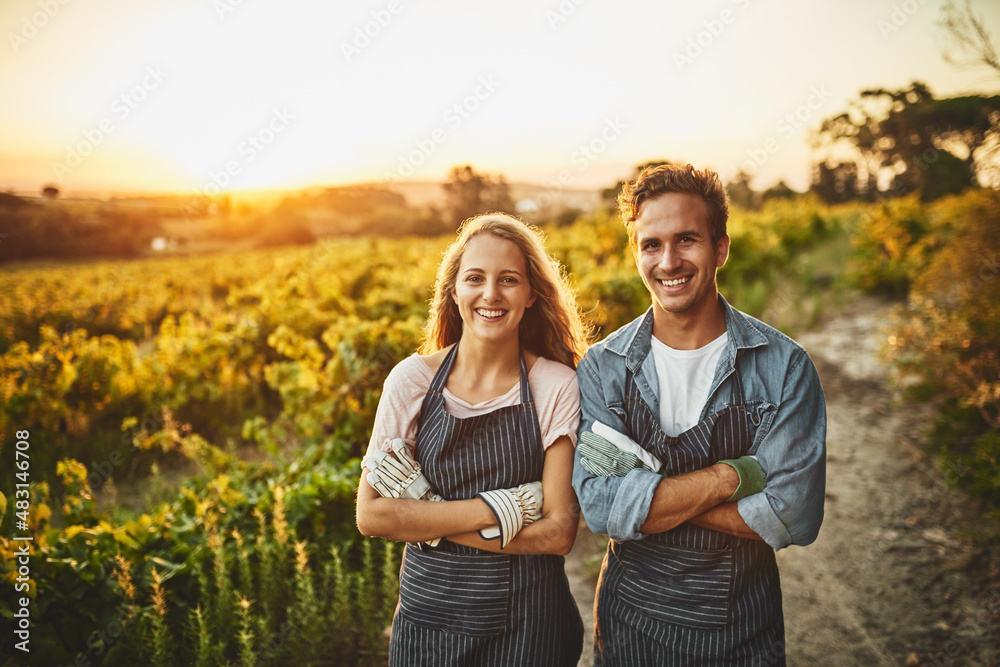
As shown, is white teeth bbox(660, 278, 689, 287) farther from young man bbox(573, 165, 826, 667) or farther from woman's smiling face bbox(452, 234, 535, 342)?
woman's smiling face bbox(452, 234, 535, 342)

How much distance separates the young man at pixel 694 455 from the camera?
164cm

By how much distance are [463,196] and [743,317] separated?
15103 millimetres

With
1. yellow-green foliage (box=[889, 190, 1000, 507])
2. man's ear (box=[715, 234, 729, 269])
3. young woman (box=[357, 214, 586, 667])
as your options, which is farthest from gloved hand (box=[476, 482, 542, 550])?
yellow-green foliage (box=[889, 190, 1000, 507])

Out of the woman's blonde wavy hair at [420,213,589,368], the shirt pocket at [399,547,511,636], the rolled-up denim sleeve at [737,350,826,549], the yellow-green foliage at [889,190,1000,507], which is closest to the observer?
the rolled-up denim sleeve at [737,350,826,549]

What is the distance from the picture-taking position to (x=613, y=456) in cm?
174

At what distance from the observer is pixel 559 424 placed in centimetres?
190

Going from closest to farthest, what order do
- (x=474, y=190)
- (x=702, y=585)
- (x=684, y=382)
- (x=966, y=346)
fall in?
(x=702, y=585) → (x=684, y=382) → (x=966, y=346) → (x=474, y=190)

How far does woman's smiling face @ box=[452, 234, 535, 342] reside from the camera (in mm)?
1899

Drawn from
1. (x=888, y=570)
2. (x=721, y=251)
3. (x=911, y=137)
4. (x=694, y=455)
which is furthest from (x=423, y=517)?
(x=911, y=137)

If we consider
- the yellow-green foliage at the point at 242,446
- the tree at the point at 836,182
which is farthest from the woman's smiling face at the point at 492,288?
the tree at the point at 836,182

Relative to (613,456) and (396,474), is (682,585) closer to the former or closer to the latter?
(613,456)

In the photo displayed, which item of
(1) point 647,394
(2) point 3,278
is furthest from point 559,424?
(2) point 3,278

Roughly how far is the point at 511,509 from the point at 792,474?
2.76 ft

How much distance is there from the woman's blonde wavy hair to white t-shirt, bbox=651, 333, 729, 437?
421mm
